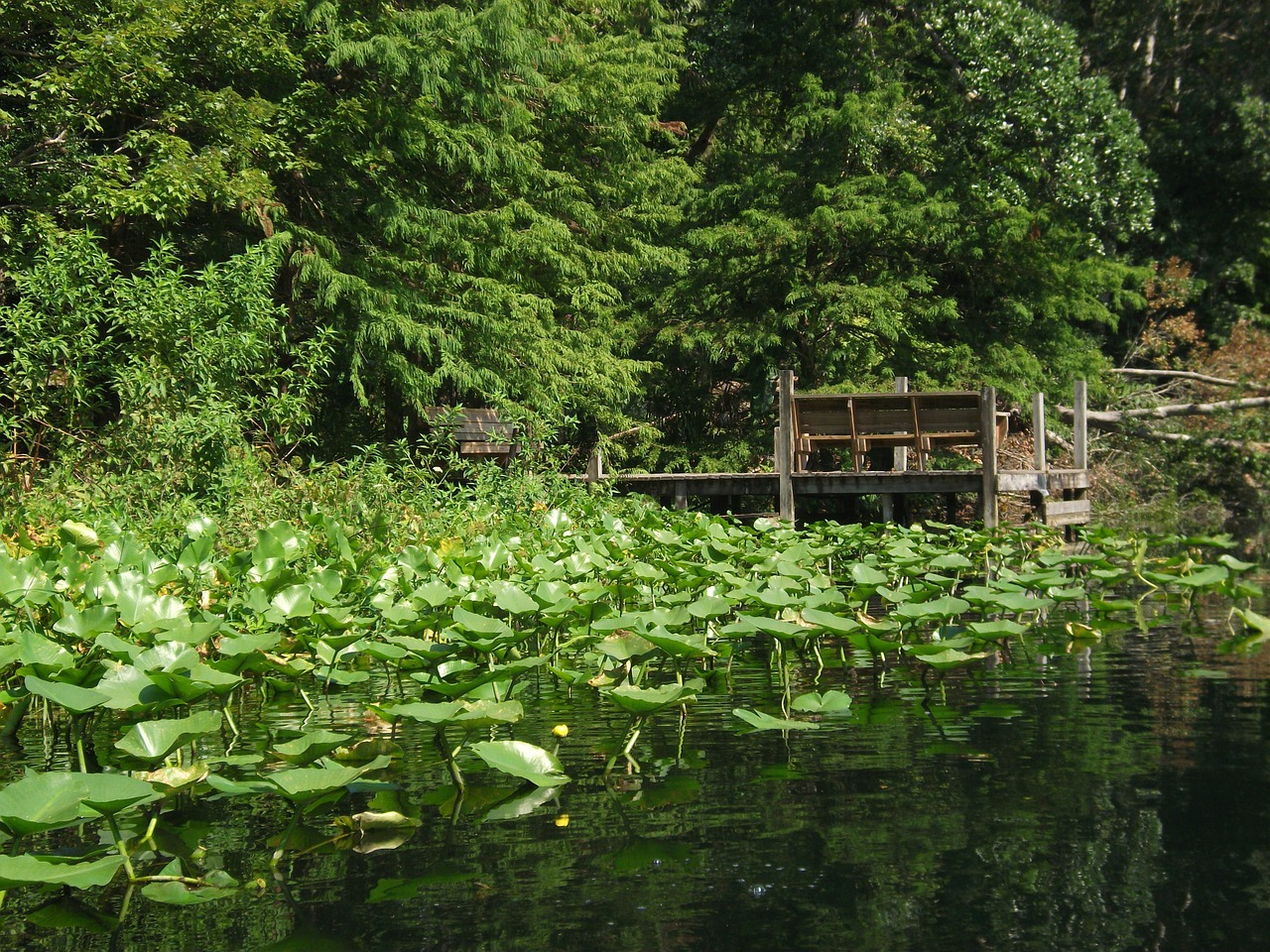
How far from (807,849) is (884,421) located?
9.30 m

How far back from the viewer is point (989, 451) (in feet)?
34.7

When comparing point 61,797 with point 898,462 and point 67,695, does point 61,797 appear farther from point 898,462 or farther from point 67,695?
point 898,462

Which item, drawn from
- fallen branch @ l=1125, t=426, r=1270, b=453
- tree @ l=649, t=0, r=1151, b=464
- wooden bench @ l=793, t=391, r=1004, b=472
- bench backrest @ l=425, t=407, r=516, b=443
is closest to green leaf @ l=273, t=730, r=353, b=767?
wooden bench @ l=793, t=391, r=1004, b=472

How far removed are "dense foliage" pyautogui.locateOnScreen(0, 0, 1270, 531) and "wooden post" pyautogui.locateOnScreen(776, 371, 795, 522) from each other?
202cm

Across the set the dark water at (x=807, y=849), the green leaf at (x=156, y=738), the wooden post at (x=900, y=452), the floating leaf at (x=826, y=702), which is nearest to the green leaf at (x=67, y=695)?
the green leaf at (x=156, y=738)

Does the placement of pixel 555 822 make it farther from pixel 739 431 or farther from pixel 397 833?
pixel 739 431

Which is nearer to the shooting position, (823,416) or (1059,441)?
(823,416)

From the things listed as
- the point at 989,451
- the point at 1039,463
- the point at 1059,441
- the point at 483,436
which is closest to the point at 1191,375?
the point at 1059,441

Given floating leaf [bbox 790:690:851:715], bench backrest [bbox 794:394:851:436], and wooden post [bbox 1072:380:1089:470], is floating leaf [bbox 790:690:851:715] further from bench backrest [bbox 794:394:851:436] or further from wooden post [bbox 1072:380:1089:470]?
wooden post [bbox 1072:380:1089:470]

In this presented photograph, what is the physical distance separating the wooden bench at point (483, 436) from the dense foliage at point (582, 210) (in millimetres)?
333

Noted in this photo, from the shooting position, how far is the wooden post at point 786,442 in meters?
11.2

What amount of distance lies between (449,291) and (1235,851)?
10739 millimetres

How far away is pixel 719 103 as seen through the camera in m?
17.5

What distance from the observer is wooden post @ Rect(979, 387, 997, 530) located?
1044 centimetres
